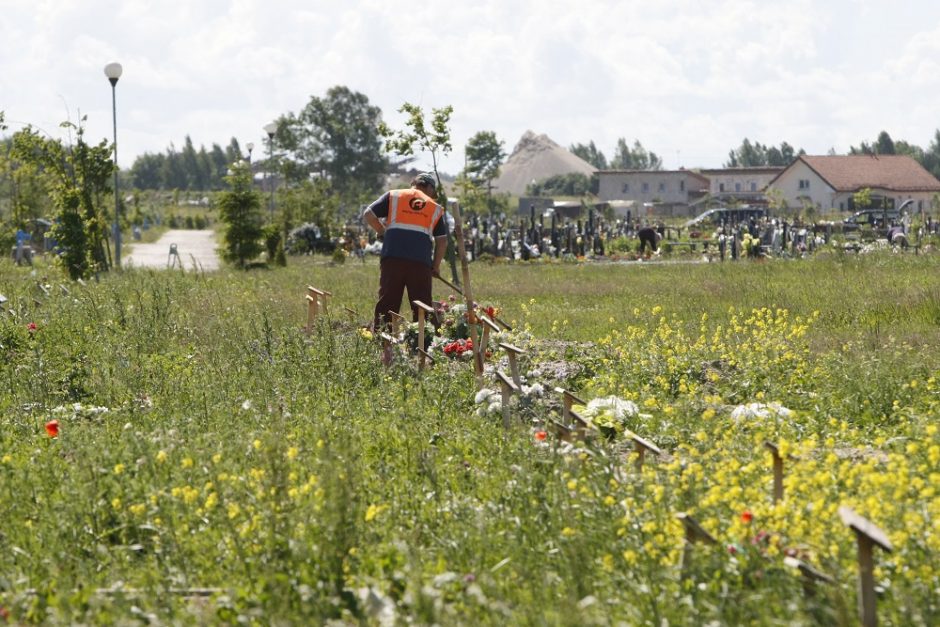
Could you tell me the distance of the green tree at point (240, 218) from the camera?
30811 millimetres

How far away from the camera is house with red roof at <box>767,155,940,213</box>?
81.9 m

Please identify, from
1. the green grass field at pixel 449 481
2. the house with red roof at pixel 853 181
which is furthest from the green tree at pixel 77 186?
the house with red roof at pixel 853 181

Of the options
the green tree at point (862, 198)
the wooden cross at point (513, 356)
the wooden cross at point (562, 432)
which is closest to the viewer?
the wooden cross at point (562, 432)

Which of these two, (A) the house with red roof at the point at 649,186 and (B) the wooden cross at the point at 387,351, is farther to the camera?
(A) the house with red roof at the point at 649,186

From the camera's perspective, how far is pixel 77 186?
1056 inches

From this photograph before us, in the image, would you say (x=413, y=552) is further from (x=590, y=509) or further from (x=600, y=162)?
(x=600, y=162)

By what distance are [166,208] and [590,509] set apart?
259 feet

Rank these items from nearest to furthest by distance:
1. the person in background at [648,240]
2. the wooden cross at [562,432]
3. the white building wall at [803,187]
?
the wooden cross at [562,432]
the person in background at [648,240]
the white building wall at [803,187]

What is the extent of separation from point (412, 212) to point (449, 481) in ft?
15.5

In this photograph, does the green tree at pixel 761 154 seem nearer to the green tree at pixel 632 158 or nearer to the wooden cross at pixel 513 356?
the green tree at pixel 632 158

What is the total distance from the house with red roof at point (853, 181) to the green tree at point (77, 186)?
59400mm

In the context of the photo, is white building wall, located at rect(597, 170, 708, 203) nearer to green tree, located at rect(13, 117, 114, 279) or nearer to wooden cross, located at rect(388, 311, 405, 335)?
green tree, located at rect(13, 117, 114, 279)

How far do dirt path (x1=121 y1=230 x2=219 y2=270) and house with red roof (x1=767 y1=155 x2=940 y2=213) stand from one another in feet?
128

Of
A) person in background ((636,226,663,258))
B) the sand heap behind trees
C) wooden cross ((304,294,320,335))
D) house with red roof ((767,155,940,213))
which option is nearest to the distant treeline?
the sand heap behind trees
